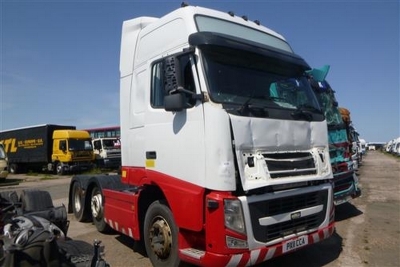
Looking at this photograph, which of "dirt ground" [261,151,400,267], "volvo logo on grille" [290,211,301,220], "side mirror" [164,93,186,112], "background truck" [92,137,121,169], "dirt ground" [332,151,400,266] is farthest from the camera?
"background truck" [92,137,121,169]

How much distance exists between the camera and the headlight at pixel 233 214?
4223 millimetres

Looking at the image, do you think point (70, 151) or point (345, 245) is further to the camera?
point (70, 151)

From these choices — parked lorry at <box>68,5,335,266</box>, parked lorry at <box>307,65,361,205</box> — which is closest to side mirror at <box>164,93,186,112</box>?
parked lorry at <box>68,5,335,266</box>

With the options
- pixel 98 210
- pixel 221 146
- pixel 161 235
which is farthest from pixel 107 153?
pixel 221 146

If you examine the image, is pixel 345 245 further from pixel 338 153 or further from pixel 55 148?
pixel 55 148

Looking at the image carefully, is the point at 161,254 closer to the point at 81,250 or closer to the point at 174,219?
the point at 174,219

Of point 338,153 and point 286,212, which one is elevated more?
point 338,153

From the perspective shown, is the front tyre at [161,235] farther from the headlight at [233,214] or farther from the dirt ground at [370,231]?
the dirt ground at [370,231]

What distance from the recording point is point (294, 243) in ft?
15.8

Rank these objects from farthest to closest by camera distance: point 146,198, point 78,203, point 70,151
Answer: point 70,151 < point 78,203 < point 146,198

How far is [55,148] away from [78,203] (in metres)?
20.9

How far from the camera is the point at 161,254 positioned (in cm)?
507

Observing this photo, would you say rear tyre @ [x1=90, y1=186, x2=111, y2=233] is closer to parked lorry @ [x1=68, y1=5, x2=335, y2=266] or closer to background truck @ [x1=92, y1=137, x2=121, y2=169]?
parked lorry @ [x1=68, y1=5, x2=335, y2=266]

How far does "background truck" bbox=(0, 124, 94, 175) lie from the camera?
27.5m
